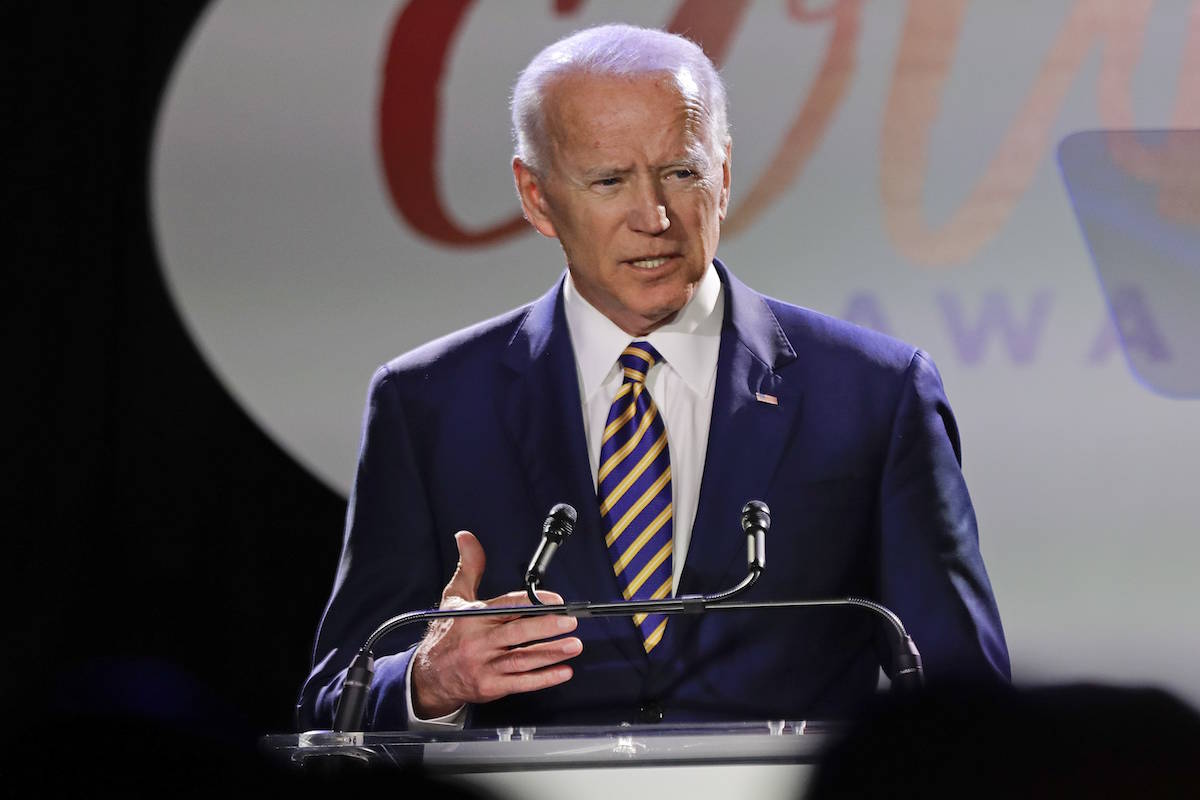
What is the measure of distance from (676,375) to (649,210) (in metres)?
0.29

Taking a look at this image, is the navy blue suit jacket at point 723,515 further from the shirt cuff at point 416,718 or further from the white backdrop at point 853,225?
the white backdrop at point 853,225

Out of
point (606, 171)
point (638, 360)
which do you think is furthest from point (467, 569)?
point (606, 171)

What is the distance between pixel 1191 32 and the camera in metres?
3.42

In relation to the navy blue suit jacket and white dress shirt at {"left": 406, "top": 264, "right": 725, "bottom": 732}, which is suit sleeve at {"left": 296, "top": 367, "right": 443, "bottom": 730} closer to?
the navy blue suit jacket

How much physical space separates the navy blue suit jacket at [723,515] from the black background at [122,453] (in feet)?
2.86

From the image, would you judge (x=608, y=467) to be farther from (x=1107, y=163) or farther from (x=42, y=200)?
(x=42, y=200)

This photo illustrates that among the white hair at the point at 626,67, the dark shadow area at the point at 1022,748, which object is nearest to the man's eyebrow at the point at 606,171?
the white hair at the point at 626,67

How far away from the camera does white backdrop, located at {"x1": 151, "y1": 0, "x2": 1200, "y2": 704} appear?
334cm

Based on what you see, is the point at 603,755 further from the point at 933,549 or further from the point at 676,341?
the point at 676,341

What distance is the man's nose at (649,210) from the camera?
2.60 meters

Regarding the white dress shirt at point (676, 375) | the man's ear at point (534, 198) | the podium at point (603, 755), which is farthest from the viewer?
the man's ear at point (534, 198)

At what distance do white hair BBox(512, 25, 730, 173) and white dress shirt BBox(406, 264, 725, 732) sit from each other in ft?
0.92

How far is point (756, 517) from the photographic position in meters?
2.05

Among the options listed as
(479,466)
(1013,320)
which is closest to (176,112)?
(479,466)
